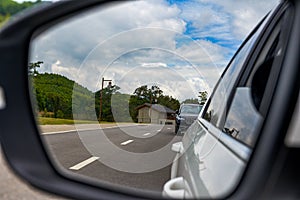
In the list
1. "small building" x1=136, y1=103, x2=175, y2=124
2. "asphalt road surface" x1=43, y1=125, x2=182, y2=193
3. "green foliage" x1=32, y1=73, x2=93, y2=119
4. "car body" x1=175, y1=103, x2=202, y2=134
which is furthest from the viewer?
"asphalt road surface" x1=43, y1=125, x2=182, y2=193

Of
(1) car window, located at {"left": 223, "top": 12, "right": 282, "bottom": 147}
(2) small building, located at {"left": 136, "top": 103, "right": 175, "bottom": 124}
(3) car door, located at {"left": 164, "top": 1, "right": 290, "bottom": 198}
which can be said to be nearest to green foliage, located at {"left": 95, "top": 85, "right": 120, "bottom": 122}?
(2) small building, located at {"left": 136, "top": 103, "right": 175, "bottom": 124}

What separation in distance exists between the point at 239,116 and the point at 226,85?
0.71m

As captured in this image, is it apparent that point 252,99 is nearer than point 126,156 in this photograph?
Yes

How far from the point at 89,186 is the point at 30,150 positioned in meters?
0.25

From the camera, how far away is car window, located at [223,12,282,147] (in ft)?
4.47

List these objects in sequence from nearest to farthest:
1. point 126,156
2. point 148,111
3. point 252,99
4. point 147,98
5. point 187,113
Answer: point 252,99, point 147,98, point 148,111, point 187,113, point 126,156

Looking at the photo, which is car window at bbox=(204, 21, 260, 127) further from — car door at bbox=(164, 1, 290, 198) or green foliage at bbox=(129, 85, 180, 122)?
green foliage at bbox=(129, 85, 180, 122)

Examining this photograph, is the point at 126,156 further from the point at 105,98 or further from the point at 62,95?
the point at 105,98

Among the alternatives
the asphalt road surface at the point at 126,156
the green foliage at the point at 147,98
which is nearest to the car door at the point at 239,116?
the green foliage at the point at 147,98

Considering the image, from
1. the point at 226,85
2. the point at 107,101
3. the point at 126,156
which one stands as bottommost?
the point at 126,156

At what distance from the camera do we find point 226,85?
7.86ft

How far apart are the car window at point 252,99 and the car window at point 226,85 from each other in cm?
22

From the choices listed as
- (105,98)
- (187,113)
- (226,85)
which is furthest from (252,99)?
(187,113)

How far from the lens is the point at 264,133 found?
1.09m
